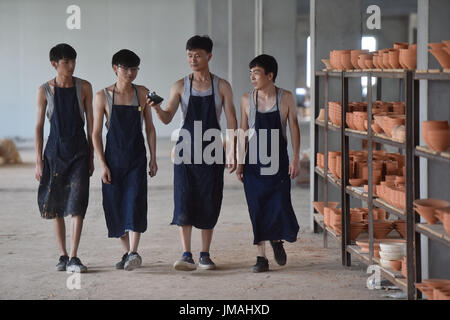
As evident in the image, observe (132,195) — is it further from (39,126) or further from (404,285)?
(404,285)

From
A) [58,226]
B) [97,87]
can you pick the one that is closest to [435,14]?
[58,226]

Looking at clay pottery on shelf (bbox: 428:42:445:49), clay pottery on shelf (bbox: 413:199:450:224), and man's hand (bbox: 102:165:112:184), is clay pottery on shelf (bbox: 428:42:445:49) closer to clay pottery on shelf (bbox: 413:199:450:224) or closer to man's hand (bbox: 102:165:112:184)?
clay pottery on shelf (bbox: 413:199:450:224)

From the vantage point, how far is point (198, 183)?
6664 millimetres

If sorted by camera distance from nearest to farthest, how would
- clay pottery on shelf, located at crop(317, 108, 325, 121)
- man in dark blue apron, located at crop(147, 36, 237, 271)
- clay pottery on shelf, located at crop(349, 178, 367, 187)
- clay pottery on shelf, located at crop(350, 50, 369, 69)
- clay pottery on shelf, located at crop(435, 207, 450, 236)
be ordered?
clay pottery on shelf, located at crop(435, 207, 450, 236) < man in dark blue apron, located at crop(147, 36, 237, 271) < clay pottery on shelf, located at crop(349, 178, 367, 187) < clay pottery on shelf, located at crop(350, 50, 369, 69) < clay pottery on shelf, located at crop(317, 108, 325, 121)

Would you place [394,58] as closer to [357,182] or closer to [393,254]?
Result: [357,182]

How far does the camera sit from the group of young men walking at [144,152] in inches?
256

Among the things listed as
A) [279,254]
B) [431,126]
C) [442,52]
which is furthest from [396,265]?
[442,52]

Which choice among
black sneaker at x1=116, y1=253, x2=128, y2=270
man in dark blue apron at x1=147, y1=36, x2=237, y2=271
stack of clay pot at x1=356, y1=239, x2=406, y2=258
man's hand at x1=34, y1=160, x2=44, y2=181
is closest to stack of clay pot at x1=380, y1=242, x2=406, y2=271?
stack of clay pot at x1=356, y1=239, x2=406, y2=258

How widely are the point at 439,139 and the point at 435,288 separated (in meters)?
0.95

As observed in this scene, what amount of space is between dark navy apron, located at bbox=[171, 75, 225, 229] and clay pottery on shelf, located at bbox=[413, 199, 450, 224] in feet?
6.72

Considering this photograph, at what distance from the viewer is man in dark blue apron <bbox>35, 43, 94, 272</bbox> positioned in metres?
6.48

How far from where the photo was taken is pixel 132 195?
6.58 metres

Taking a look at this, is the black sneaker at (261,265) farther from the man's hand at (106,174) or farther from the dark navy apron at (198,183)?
the man's hand at (106,174)
